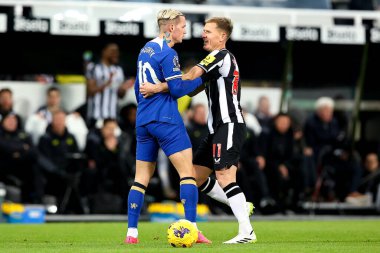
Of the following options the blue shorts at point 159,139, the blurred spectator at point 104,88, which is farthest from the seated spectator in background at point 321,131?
the blue shorts at point 159,139

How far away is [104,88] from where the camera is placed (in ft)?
57.5

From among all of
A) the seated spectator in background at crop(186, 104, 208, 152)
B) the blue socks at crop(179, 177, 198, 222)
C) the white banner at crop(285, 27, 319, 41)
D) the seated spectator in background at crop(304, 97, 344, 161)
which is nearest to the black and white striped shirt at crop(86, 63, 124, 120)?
the seated spectator in background at crop(186, 104, 208, 152)

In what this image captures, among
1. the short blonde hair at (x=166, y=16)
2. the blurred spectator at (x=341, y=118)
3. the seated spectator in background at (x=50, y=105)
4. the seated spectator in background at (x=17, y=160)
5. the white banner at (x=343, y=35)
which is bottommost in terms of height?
the seated spectator in background at (x=17, y=160)

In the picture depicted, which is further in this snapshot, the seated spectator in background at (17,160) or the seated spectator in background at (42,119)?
the seated spectator in background at (42,119)

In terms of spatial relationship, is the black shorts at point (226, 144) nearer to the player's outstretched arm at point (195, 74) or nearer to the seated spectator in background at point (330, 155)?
the player's outstretched arm at point (195, 74)

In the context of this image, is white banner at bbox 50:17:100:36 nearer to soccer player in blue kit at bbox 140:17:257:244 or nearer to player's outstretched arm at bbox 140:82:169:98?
soccer player in blue kit at bbox 140:17:257:244

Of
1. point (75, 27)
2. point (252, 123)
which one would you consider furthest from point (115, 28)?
point (252, 123)

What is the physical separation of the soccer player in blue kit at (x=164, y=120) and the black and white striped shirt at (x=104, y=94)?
317 inches

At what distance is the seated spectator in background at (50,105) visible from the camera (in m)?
16.9

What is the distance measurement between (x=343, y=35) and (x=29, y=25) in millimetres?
5389

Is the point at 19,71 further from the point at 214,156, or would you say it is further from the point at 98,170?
the point at 214,156

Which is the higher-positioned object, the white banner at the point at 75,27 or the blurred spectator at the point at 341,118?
the white banner at the point at 75,27

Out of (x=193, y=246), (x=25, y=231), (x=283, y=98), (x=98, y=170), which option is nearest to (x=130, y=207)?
(x=193, y=246)

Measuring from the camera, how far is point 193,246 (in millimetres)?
9102
